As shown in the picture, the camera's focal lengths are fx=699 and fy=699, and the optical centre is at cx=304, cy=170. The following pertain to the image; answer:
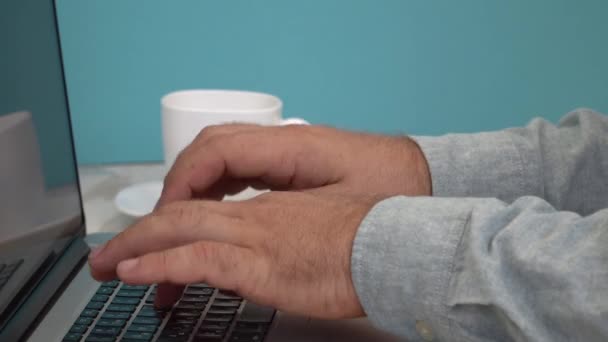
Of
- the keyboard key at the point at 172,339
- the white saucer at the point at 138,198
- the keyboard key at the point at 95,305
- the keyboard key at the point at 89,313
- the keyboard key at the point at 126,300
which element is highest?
the keyboard key at the point at 172,339

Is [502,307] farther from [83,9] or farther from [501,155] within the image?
[83,9]

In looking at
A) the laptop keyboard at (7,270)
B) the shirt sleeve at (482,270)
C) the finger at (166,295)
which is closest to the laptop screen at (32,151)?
the laptop keyboard at (7,270)

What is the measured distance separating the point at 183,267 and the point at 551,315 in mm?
223

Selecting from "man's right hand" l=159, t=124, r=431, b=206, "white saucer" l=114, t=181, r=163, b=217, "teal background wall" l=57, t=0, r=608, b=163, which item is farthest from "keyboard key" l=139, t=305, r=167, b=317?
"teal background wall" l=57, t=0, r=608, b=163

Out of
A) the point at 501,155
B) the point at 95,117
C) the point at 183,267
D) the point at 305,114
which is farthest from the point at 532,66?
the point at 183,267

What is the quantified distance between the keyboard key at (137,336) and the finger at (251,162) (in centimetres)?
14

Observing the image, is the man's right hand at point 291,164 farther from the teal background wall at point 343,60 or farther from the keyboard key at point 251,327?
the teal background wall at point 343,60

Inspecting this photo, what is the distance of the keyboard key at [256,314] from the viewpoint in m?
0.50

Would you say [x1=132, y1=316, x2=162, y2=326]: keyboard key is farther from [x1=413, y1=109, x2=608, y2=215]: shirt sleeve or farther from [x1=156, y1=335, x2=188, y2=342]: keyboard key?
[x1=413, y1=109, x2=608, y2=215]: shirt sleeve

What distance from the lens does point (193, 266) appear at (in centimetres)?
45

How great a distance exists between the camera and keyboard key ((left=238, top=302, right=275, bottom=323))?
19.8 inches

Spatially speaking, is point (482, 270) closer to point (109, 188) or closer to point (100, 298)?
point (100, 298)

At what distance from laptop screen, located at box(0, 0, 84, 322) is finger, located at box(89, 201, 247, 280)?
0.09 m

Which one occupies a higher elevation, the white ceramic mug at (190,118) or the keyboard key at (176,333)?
the white ceramic mug at (190,118)
